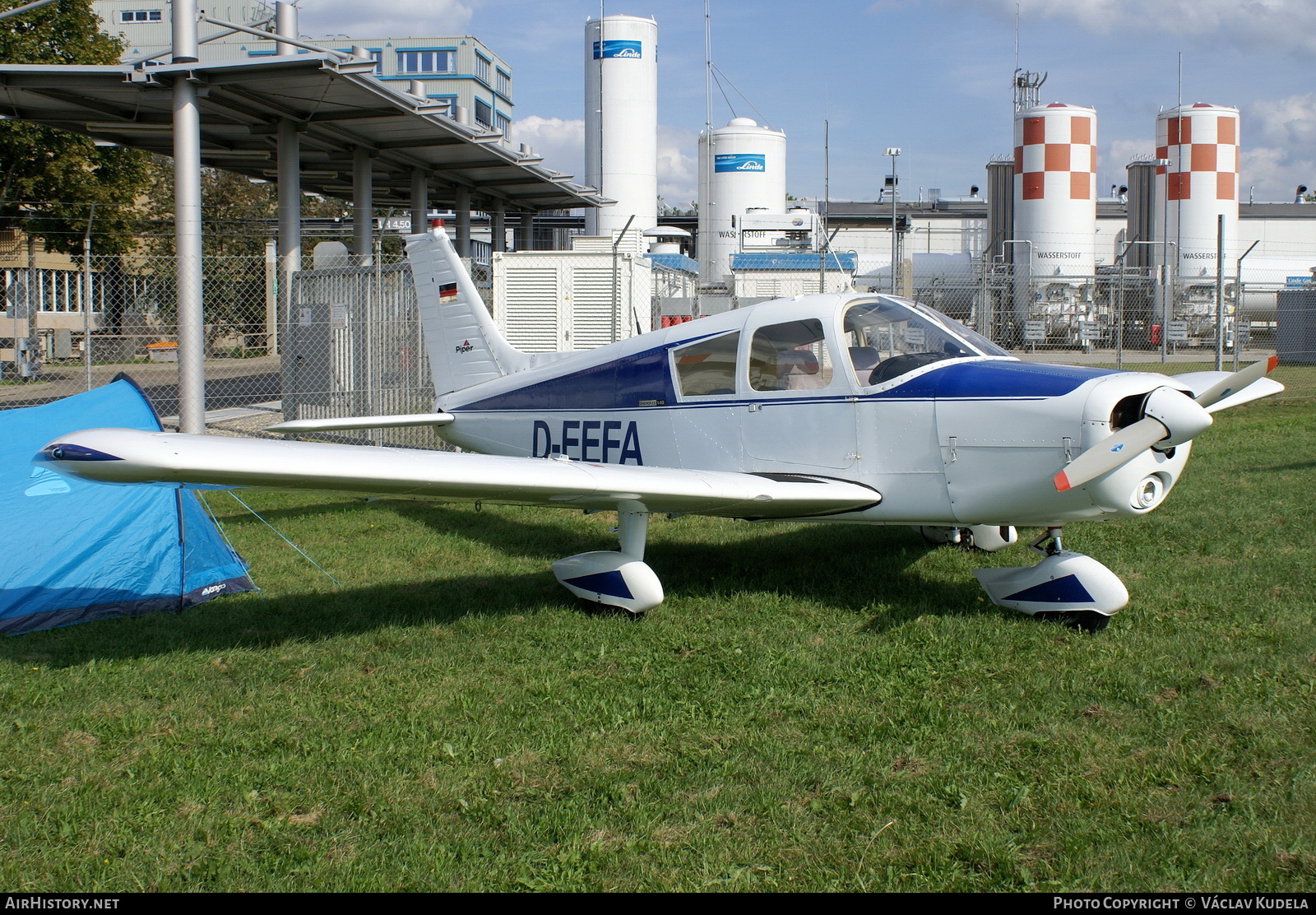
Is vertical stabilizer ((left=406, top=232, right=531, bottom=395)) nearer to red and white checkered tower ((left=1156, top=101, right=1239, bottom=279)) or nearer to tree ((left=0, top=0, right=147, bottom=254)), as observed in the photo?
tree ((left=0, top=0, right=147, bottom=254))

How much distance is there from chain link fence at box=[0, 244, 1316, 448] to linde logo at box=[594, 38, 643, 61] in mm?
14016

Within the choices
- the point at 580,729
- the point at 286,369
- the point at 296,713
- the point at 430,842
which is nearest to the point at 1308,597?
the point at 580,729

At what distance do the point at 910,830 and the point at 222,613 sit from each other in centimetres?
467

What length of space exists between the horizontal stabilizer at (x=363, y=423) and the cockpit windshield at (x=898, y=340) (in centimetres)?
392

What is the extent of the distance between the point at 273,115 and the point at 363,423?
10102 mm

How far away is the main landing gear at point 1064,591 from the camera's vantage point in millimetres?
5355

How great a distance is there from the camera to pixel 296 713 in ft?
14.8

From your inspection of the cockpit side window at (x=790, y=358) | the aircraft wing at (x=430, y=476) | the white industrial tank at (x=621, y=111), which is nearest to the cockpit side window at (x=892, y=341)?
the cockpit side window at (x=790, y=358)

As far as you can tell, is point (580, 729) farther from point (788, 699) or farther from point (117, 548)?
point (117, 548)

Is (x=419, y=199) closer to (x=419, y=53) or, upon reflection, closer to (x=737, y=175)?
(x=737, y=175)

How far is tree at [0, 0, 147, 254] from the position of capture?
27594 mm

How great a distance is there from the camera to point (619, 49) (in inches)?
1356

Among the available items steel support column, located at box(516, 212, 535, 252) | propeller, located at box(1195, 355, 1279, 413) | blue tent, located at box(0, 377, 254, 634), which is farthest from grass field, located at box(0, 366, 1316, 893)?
steel support column, located at box(516, 212, 535, 252)

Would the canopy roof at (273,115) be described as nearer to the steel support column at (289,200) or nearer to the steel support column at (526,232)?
the steel support column at (289,200)
